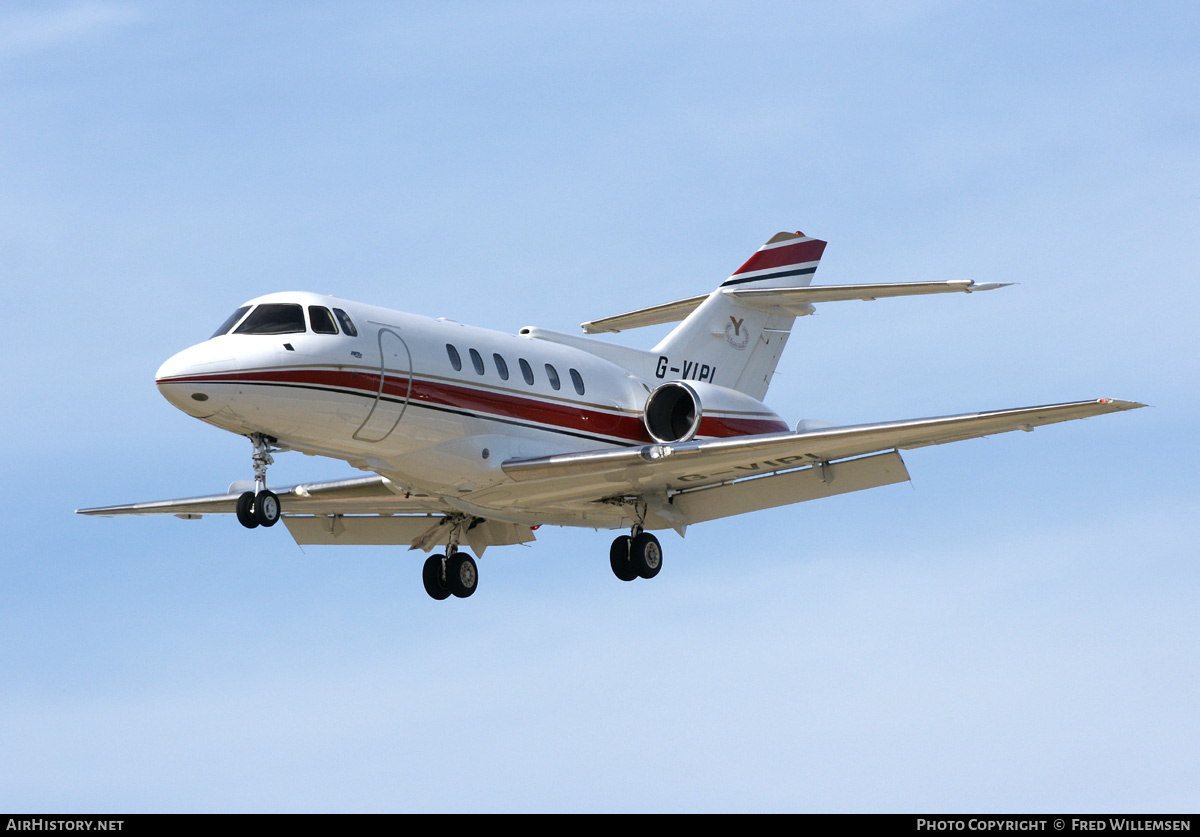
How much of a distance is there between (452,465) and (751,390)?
23.1 ft

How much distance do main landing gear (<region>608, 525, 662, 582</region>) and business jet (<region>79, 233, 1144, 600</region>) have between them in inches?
1.1

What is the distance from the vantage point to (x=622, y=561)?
76.5ft

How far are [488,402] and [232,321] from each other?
3.57 metres

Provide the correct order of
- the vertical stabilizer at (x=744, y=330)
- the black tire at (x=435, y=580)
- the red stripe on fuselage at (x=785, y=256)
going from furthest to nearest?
the red stripe on fuselage at (x=785, y=256) < the vertical stabilizer at (x=744, y=330) < the black tire at (x=435, y=580)

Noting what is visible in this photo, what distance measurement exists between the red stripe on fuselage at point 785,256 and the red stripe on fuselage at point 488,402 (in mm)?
3462

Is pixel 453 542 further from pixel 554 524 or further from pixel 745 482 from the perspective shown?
pixel 745 482

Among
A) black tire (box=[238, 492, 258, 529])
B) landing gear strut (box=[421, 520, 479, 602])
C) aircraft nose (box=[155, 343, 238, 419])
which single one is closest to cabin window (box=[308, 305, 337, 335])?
aircraft nose (box=[155, 343, 238, 419])

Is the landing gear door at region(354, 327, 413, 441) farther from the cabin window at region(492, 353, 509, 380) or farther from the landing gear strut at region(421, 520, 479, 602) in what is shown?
the landing gear strut at region(421, 520, 479, 602)

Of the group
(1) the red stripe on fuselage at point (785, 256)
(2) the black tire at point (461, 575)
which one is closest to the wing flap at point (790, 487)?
(2) the black tire at point (461, 575)

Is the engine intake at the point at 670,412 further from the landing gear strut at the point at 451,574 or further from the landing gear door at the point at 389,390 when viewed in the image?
the landing gear door at the point at 389,390

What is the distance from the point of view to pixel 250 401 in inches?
766

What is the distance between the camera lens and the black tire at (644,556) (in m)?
23.3

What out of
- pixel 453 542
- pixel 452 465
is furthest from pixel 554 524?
pixel 452 465

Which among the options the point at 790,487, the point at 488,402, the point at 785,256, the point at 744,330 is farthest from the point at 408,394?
the point at 785,256
